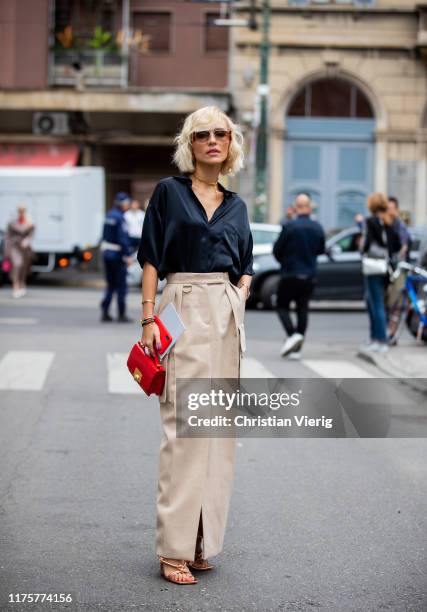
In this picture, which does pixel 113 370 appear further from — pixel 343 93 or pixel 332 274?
pixel 343 93

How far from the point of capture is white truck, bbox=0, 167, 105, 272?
93.2 ft

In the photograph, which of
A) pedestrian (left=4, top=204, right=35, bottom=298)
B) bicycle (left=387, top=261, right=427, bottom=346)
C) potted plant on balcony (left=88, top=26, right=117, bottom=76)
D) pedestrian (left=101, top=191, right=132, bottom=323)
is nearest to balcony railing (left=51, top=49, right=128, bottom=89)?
potted plant on balcony (left=88, top=26, right=117, bottom=76)

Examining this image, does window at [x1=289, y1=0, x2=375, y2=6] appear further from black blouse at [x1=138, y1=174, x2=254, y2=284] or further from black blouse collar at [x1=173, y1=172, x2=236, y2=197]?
black blouse at [x1=138, y1=174, x2=254, y2=284]

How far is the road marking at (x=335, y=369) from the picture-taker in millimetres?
12016

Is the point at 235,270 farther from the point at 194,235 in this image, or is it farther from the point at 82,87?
the point at 82,87

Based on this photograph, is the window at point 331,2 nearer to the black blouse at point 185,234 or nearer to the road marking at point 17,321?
the road marking at point 17,321

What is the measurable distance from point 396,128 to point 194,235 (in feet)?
89.5

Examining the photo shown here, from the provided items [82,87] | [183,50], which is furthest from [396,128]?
[82,87]

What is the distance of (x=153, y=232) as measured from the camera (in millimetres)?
4945

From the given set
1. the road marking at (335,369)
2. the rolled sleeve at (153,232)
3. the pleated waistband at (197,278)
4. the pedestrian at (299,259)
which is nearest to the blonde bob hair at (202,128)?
the rolled sleeve at (153,232)

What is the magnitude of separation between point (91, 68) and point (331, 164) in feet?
22.6

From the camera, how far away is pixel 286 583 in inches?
191

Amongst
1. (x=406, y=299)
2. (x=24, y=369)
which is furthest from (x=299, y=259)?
(x=24, y=369)

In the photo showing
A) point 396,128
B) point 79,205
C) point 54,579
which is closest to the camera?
point 54,579
